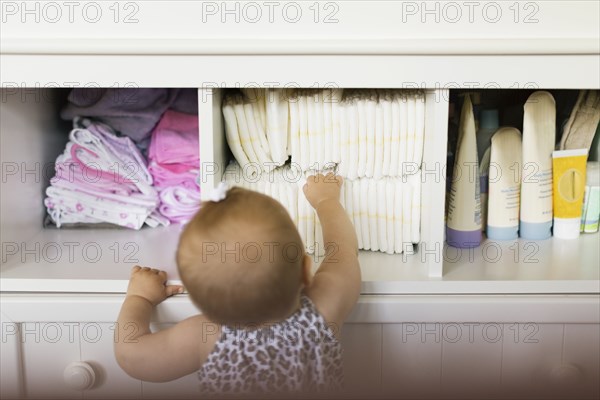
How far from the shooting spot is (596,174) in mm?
1258

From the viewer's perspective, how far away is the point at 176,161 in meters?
1.26

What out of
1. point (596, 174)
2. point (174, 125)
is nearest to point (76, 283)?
point (174, 125)

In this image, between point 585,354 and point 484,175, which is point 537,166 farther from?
point 585,354

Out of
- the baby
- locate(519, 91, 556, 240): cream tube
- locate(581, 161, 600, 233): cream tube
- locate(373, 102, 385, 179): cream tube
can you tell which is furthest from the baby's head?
locate(581, 161, 600, 233): cream tube

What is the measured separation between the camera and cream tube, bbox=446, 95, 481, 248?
45.9 inches

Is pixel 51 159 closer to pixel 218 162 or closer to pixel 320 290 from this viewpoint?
pixel 218 162

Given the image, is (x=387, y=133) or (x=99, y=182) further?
(x=99, y=182)

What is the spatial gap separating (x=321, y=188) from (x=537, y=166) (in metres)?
0.35

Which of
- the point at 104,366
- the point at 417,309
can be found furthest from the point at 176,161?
the point at 417,309

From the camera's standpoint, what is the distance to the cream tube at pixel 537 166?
1.20 meters

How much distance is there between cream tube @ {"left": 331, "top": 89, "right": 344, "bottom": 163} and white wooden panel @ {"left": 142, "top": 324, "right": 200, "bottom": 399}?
0.38m

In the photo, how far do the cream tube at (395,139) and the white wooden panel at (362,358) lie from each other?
9.0 inches

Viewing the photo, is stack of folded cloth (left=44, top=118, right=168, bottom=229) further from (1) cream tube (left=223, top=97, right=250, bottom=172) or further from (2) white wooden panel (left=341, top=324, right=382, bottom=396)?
(2) white wooden panel (left=341, top=324, right=382, bottom=396)

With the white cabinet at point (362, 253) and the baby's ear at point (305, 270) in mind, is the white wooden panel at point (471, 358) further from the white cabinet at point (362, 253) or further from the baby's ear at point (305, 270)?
the baby's ear at point (305, 270)
